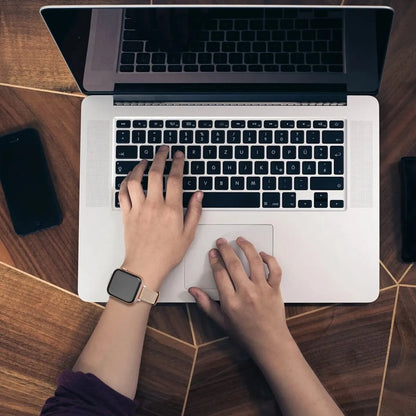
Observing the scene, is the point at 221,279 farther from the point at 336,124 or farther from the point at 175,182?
the point at 336,124

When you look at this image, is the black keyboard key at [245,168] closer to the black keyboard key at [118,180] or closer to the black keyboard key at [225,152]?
the black keyboard key at [225,152]

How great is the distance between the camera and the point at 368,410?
30.4 inches

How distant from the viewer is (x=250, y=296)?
0.74 m

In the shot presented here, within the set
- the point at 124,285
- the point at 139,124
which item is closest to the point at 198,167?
the point at 139,124

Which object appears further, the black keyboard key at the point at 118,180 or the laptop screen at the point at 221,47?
the black keyboard key at the point at 118,180

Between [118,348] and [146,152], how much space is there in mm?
337

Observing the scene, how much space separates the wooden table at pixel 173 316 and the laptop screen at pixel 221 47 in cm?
11

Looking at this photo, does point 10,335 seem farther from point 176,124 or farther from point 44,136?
point 176,124

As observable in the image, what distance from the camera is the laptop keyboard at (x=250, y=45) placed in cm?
61

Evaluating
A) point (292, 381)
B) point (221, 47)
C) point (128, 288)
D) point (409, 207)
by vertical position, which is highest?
point (221, 47)

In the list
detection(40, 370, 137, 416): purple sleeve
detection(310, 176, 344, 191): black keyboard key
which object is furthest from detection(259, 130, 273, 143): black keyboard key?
detection(40, 370, 137, 416): purple sleeve

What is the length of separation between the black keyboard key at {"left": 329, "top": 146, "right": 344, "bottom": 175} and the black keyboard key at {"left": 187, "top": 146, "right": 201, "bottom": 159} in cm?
23

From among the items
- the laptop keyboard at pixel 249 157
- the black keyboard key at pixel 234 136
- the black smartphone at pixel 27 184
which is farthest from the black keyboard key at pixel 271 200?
the black smartphone at pixel 27 184

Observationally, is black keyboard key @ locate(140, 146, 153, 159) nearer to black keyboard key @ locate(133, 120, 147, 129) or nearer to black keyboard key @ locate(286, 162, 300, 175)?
black keyboard key @ locate(133, 120, 147, 129)
